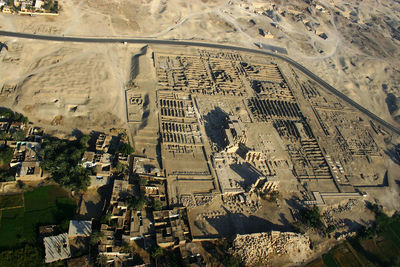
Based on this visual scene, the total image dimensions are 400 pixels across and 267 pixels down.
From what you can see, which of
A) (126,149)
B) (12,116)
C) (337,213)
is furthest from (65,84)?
(337,213)

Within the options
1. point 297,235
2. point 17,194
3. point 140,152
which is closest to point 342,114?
point 297,235

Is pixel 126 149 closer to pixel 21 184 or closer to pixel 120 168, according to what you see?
pixel 120 168

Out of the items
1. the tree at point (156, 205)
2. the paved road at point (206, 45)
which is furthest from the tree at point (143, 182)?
the paved road at point (206, 45)

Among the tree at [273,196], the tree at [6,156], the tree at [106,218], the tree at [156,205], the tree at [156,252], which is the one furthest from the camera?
the tree at [273,196]

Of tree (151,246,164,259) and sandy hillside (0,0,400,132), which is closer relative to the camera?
tree (151,246,164,259)

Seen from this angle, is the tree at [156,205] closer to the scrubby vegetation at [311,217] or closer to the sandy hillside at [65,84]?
the sandy hillside at [65,84]

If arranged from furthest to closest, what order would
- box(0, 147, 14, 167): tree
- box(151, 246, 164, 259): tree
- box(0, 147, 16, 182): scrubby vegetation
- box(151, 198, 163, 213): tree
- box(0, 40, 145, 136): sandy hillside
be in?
box(0, 40, 145, 136): sandy hillside < box(0, 147, 14, 167): tree < box(0, 147, 16, 182): scrubby vegetation < box(151, 198, 163, 213): tree < box(151, 246, 164, 259): tree

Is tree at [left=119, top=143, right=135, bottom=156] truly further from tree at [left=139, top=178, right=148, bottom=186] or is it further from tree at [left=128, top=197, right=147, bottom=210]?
tree at [left=128, top=197, right=147, bottom=210]

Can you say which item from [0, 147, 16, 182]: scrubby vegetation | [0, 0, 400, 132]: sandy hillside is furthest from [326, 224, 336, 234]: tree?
[0, 147, 16, 182]: scrubby vegetation

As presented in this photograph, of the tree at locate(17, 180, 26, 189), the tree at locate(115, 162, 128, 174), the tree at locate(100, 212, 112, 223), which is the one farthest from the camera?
the tree at locate(115, 162, 128, 174)
